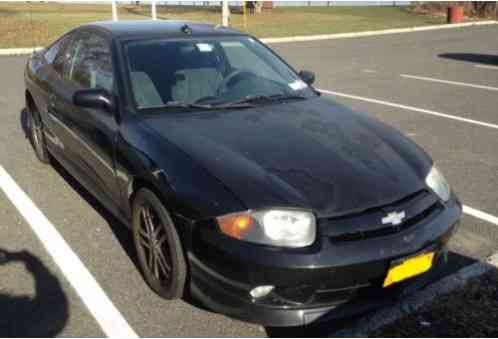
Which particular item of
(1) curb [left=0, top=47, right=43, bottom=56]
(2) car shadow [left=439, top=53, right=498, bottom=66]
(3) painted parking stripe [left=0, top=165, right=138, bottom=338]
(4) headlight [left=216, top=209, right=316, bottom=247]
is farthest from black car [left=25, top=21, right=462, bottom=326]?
(1) curb [left=0, top=47, right=43, bottom=56]

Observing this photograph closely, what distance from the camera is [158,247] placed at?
3010 millimetres

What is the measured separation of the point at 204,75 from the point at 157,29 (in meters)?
0.61

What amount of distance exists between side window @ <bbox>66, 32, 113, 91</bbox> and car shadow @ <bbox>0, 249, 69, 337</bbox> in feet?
4.32

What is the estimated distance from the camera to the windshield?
3576mm

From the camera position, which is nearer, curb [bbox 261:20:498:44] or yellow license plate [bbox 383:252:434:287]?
yellow license plate [bbox 383:252:434:287]

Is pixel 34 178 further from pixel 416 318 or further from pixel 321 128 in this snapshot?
pixel 416 318

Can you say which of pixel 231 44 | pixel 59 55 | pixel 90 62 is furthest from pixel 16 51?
pixel 231 44

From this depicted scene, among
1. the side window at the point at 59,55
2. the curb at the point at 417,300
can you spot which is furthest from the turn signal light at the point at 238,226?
the side window at the point at 59,55

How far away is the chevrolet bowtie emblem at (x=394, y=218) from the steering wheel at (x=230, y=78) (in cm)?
162

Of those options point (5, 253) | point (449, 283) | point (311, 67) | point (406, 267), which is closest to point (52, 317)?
point (5, 253)

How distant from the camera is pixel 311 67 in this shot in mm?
12414

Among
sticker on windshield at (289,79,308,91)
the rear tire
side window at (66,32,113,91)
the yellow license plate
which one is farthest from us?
the rear tire

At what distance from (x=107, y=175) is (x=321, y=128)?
1.43m

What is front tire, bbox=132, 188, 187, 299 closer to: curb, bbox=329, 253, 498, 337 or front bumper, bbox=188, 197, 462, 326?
front bumper, bbox=188, 197, 462, 326
